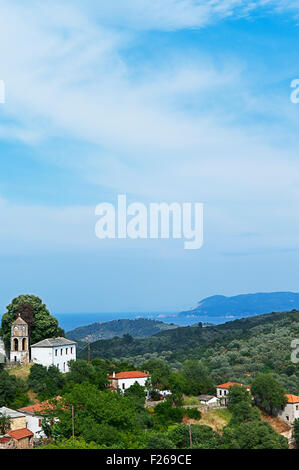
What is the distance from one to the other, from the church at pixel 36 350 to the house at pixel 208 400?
10307 millimetres

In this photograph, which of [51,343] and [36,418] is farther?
[51,343]

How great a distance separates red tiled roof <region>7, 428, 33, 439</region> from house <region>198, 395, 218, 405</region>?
48.8 feet

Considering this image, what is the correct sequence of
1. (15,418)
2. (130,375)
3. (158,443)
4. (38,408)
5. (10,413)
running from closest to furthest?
(158,443), (15,418), (10,413), (38,408), (130,375)

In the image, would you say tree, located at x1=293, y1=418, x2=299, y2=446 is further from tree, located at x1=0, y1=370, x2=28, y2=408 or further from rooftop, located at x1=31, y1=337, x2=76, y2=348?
tree, located at x1=0, y1=370, x2=28, y2=408

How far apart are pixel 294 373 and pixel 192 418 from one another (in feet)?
87.5

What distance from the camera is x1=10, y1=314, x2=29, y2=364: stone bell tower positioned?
37.5 m

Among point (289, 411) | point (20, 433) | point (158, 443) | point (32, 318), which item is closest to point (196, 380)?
point (289, 411)

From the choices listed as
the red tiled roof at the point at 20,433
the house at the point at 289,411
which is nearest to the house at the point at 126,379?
the house at the point at 289,411

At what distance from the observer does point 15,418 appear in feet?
93.9

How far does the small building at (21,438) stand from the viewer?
2716 centimetres

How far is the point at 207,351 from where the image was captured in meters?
86.1

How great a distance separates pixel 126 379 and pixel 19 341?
27.3 feet

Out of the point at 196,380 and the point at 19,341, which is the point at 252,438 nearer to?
the point at 196,380
